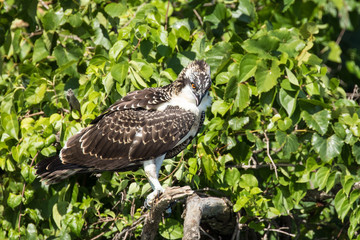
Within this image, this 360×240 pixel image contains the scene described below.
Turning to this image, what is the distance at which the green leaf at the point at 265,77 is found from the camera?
4809 millimetres

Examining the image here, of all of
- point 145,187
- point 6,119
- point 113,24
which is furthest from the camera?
point 113,24

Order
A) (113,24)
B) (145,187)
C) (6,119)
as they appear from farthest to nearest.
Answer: (113,24) → (6,119) → (145,187)

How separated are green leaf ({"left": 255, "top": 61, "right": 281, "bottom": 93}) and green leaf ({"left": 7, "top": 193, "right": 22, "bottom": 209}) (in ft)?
7.71

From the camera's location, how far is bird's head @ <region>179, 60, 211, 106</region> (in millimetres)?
4664

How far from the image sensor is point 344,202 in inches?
189

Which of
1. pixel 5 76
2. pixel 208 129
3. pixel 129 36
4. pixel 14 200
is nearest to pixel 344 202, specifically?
pixel 208 129

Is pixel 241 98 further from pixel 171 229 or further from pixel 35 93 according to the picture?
pixel 35 93

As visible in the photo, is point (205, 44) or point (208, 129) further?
point (205, 44)

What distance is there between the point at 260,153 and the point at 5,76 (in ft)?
8.92

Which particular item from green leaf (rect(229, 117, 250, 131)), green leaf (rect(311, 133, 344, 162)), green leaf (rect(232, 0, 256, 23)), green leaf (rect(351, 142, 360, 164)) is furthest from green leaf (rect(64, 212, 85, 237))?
green leaf (rect(232, 0, 256, 23))

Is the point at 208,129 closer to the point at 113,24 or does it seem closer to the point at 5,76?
the point at 113,24

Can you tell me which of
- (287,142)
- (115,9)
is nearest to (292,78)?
(287,142)

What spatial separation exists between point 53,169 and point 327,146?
92.1 inches

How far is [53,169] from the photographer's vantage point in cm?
481
